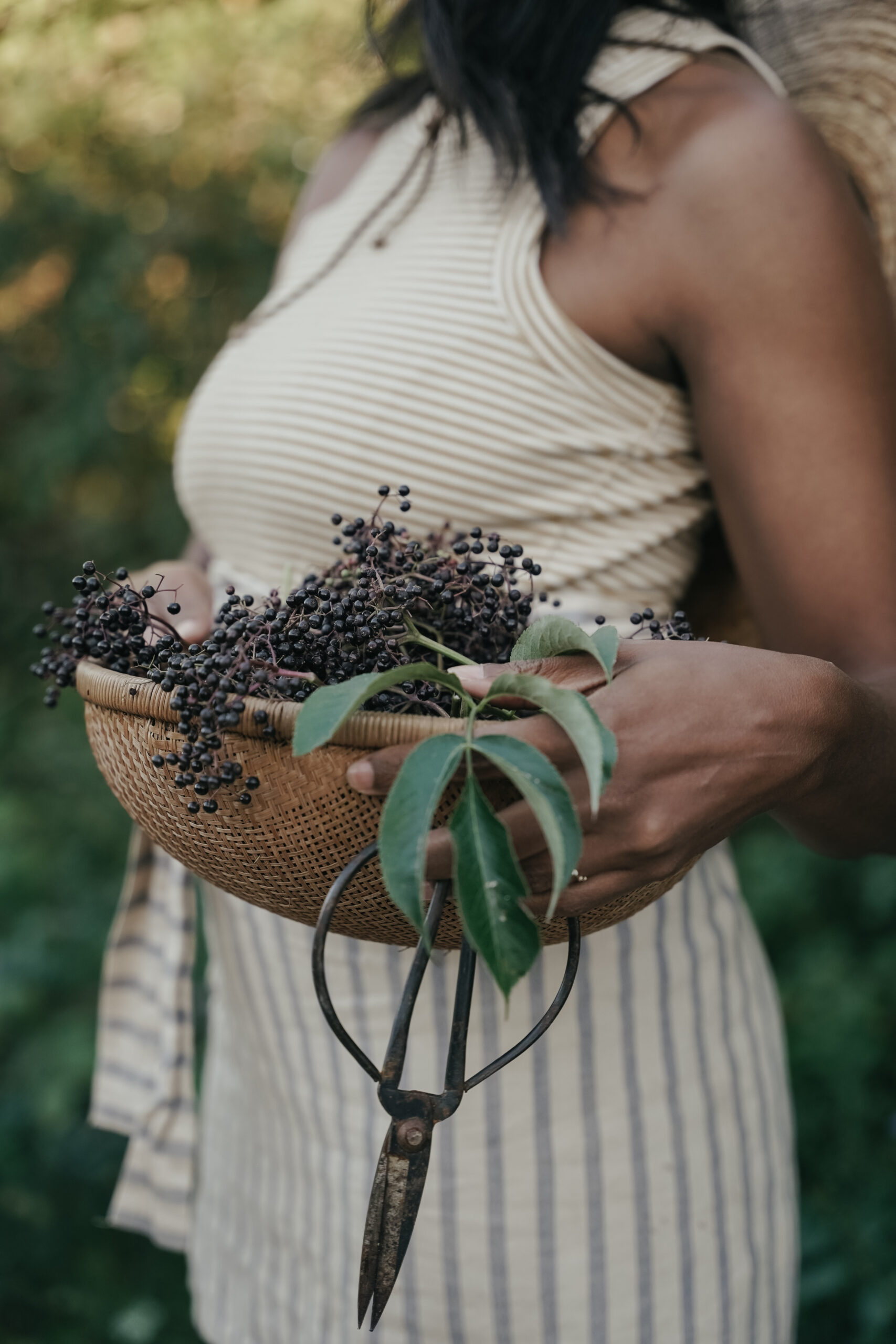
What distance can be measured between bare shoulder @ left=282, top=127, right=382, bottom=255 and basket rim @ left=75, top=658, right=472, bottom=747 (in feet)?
3.18

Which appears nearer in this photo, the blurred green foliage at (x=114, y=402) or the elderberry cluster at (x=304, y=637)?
the elderberry cluster at (x=304, y=637)

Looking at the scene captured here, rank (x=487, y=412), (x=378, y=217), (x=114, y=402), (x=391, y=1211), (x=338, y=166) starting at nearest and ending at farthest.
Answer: (x=391, y=1211) < (x=487, y=412) < (x=378, y=217) < (x=338, y=166) < (x=114, y=402)

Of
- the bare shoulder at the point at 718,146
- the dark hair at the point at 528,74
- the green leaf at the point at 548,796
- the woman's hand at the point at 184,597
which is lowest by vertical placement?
the woman's hand at the point at 184,597

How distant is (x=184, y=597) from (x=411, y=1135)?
53 cm

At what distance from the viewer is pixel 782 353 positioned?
0.87 m

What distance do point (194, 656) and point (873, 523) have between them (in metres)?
0.56

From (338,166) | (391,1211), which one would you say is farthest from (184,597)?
(338,166)

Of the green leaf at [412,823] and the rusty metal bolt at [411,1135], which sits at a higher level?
the green leaf at [412,823]

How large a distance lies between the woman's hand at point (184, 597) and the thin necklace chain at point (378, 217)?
0.32 meters

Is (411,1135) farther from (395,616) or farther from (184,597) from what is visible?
(184,597)

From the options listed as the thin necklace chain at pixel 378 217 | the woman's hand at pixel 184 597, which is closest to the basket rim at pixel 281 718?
the woman's hand at pixel 184 597

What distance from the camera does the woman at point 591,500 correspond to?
875 millimetres

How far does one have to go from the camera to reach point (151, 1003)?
4.18 ft

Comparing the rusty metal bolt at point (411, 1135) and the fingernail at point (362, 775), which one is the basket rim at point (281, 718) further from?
the rusty metal bolt at point (411, 1135)
